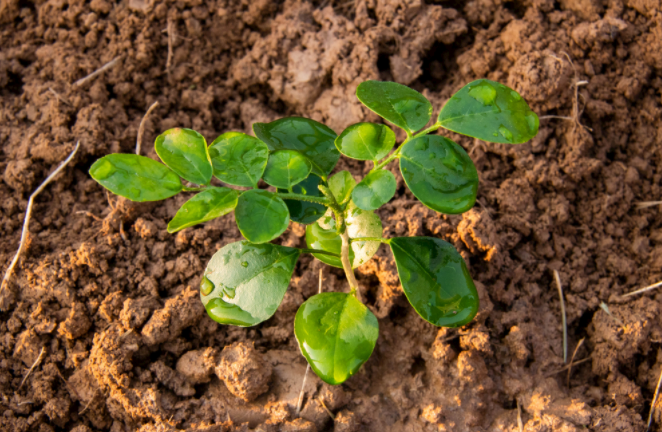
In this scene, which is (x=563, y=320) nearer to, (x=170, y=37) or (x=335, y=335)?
(x=335, y=335)

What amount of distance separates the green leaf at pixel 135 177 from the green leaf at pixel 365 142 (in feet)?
1.46

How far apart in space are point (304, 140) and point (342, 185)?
0.18 m

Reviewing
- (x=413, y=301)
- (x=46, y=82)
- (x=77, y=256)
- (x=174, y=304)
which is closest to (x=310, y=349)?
(x=413, y=301)

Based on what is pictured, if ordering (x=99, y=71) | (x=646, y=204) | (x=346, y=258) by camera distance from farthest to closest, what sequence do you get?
(x=99, y=71) → (x=646, y=204) → (x=346, y=258)

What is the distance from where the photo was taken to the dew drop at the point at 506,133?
1262mm

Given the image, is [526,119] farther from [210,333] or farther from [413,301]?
[210,333]

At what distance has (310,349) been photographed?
1.37 meters

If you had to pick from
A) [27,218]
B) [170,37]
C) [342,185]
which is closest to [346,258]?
[342,185]

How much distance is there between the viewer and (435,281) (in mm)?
1397

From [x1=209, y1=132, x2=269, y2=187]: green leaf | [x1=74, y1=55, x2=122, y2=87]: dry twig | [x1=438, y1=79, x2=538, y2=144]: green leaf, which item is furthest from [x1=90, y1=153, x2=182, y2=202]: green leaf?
[x1=74, y1=55, x2=122, y2=87]: dry twig

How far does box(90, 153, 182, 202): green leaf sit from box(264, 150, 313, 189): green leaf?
0.24 metres

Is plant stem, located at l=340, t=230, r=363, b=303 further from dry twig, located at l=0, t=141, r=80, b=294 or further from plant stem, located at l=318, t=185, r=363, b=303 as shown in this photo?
dry twig, located at l=0, t=141, r=80, b=294

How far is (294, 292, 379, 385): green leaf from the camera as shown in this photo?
134 cm

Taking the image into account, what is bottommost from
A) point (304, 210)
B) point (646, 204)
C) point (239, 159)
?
point (646, 204)
